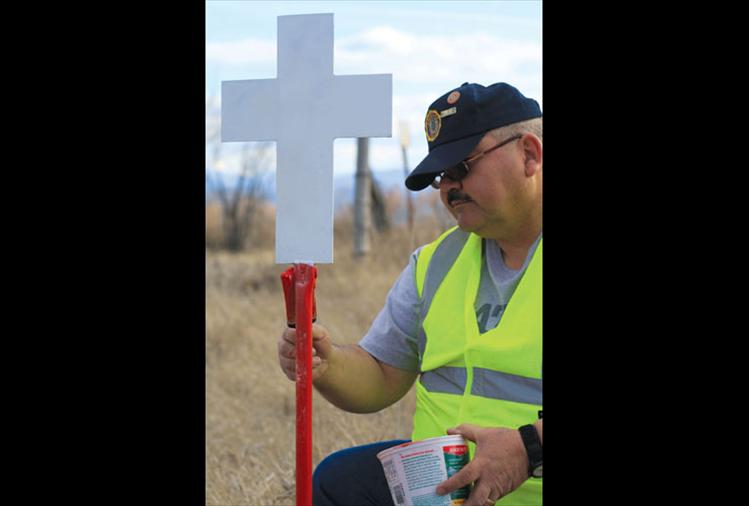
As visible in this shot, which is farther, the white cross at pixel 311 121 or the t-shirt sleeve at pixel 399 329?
the t-shirt sleeve at pixel 399 329

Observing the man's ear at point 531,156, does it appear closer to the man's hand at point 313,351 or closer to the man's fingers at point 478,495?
the man's hand at point 313,351

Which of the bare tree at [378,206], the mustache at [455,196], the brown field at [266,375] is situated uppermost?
the bare tree at [378,206]

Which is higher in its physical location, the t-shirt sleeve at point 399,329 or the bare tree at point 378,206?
the bare tree at point 378,206

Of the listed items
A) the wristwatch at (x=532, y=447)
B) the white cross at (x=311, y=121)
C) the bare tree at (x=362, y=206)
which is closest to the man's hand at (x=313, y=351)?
the white cross at (x=311, y=121)

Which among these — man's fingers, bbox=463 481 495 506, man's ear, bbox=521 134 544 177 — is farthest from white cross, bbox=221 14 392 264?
man's fingers, bbox=463 481 495 506

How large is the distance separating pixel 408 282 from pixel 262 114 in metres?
0.72

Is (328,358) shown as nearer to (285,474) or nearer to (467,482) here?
(467,482)

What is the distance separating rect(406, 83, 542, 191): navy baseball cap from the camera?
2.18 meters

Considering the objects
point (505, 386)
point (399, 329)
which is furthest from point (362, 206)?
point (505, 386)

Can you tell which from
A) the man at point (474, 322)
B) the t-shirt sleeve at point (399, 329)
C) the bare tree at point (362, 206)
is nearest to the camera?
the man at point (474, 322)

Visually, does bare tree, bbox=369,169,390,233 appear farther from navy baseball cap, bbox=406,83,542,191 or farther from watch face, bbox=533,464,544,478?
watch face, bbox=533,464,544,478

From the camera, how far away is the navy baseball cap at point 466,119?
218cm

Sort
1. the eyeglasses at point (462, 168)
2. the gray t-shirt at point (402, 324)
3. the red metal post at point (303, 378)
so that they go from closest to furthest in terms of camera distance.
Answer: the red metal post at point (303, 378), the eyeglasses at point (462, 168), the gray t-shirt at point (402, 324)

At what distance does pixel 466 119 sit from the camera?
2.19m
